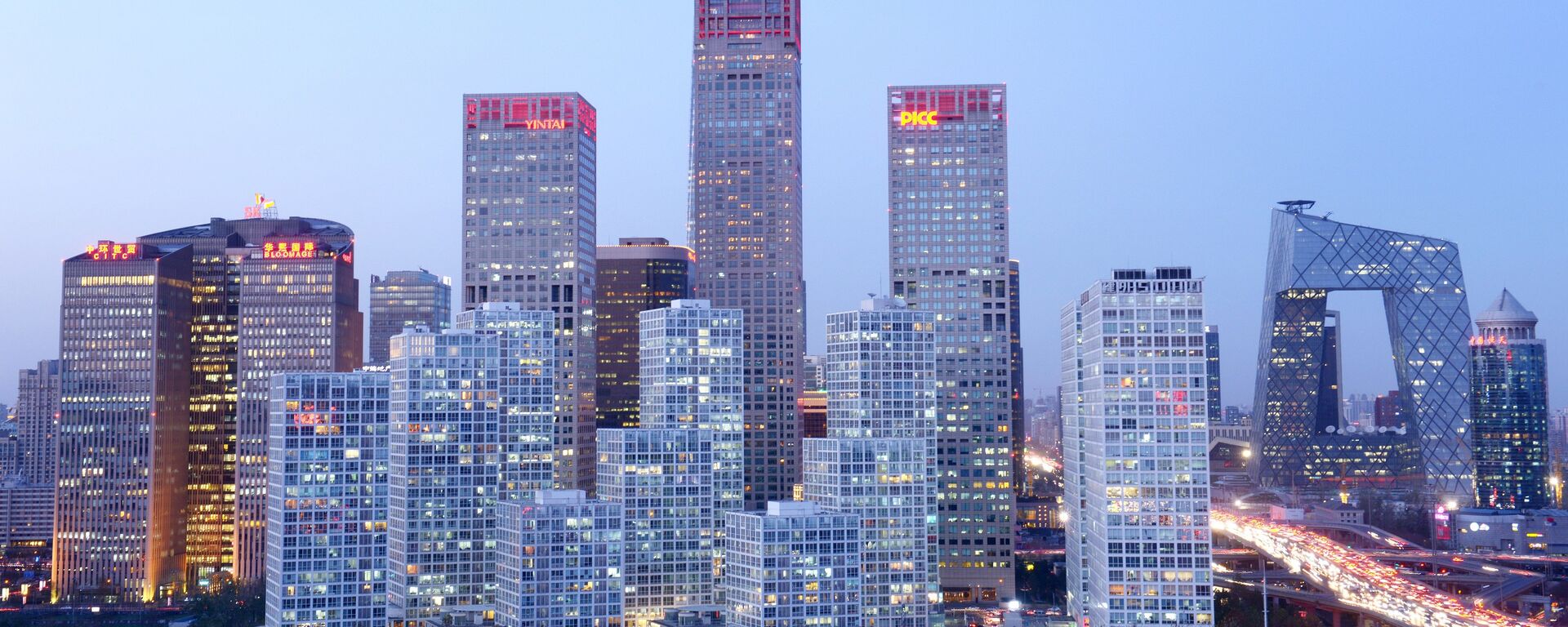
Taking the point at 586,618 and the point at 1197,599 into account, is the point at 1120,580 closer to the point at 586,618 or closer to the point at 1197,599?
the point at 1197,599

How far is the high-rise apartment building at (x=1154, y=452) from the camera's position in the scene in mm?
175125

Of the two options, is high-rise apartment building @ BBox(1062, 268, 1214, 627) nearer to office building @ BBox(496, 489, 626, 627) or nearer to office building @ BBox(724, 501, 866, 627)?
office building @ BBox(724, 501, 866, 627)

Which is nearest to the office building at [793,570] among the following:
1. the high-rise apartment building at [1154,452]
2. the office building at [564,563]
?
the office building at [564,563]

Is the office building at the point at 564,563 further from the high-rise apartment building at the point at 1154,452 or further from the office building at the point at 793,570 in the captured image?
the high-rise apartment building at the point at 1154,452

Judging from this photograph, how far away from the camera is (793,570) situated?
196m

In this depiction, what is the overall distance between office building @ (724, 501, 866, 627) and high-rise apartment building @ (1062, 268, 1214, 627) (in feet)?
125

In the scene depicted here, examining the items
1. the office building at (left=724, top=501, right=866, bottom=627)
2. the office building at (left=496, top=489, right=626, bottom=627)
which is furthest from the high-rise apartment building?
the office building at (left=496, top=489, right=626, bottom=627)

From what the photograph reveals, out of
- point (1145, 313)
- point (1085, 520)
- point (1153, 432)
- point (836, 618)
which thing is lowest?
point (836, 618)

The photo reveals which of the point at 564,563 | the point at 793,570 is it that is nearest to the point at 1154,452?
the point at 793,570

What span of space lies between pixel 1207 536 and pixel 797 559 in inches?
2189

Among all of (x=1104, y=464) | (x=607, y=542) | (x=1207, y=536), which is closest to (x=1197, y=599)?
(x=1207, y=536)

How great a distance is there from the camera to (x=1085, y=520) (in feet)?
651

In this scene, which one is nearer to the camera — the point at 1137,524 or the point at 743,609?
the point at 1137,524

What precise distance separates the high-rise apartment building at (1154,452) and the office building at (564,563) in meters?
67.2
